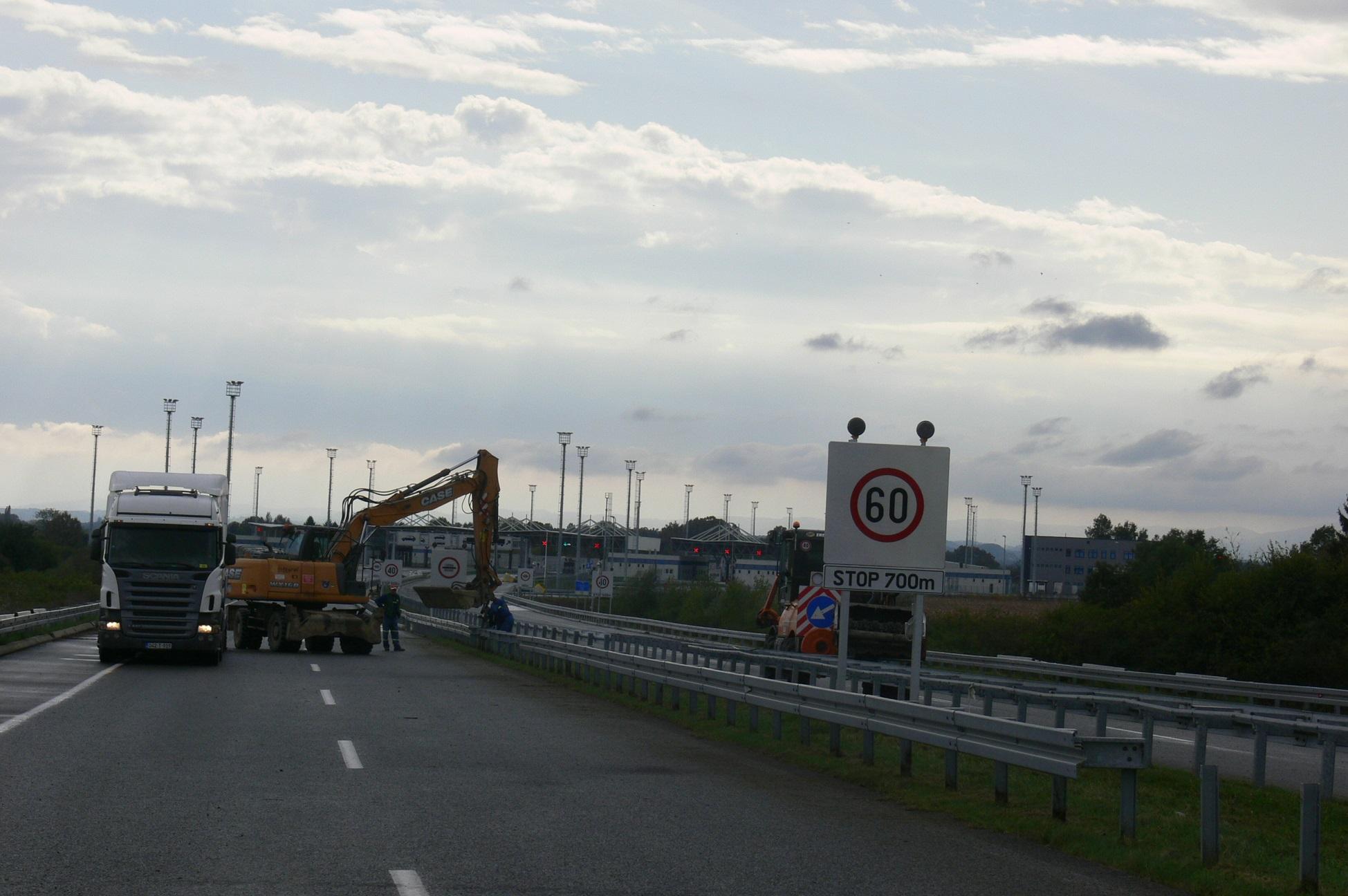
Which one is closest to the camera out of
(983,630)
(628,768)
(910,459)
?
(628,768)

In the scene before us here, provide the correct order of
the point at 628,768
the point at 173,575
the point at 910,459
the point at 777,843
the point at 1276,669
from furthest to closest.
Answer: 1. the point at 1276,669
2. the point at 173,575
3. the point at 910,459
4. the point at 628,768
5. the point at 777,843

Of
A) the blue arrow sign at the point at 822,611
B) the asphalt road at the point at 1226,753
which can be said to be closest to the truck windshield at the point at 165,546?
the blue arrow sign at the point at 822,611

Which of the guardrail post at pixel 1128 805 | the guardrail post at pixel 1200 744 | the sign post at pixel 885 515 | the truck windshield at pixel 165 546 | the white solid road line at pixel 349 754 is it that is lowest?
the white solid road line at pixel 349 754

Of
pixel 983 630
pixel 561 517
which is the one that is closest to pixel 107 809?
pixel 983 630

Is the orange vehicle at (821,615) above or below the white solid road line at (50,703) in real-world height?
above

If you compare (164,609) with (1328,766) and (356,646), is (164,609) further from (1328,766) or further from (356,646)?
(1328,766)

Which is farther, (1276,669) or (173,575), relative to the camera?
(1276,669)

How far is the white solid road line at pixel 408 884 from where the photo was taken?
8.07 metres

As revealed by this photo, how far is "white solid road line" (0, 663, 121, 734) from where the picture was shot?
16.1 m

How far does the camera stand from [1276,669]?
129 feet

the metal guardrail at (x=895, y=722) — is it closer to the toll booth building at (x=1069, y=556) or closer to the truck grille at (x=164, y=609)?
the truck grille at (x=164, y=609)

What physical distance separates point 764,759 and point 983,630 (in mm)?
37943

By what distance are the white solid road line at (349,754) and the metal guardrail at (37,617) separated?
19.9 m

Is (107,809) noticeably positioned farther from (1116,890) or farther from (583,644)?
(583,644)
